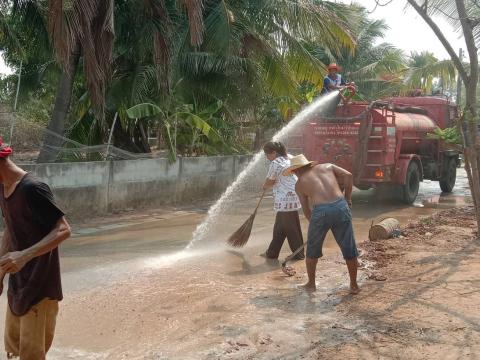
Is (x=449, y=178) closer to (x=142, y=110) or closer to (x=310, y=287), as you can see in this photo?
(x=142, y=110)

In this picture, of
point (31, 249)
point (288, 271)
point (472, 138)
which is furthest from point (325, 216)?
point (31, 249)

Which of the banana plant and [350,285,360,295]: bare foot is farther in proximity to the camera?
the banana plant

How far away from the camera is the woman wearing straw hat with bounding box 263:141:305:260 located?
7145 millimetres

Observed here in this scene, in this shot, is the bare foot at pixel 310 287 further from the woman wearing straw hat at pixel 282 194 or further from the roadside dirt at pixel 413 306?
the woman wearing straw hat at pixel 282 194

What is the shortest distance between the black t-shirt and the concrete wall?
6.48m

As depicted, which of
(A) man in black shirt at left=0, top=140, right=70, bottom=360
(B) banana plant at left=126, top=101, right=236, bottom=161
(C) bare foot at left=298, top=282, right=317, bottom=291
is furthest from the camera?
(B) banana plant at left=126, top=101, right=236, bottom=161

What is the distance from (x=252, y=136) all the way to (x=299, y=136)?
275 inches

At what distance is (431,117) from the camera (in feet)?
49.2

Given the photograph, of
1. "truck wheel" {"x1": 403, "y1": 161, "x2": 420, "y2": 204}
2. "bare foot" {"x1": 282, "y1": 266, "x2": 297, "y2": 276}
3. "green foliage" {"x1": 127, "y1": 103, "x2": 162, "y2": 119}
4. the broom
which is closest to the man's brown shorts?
"bare foot" {"x1": 282, "y1": 266, "x2": 297, "y2": 276}

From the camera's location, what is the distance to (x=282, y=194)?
23.5 ft

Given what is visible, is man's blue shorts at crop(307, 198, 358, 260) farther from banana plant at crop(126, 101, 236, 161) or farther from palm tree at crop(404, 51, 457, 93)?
palm tree at crop(404, 51, 457, 93)

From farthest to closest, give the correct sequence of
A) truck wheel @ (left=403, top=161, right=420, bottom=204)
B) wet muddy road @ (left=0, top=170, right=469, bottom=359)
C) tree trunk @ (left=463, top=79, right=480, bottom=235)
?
1. truck wheel @ (left=403, top=161, right=420, bottom=204)
2. tree trunk @ (left=463, top=79, right=480, bottom=235)
3. wet muddy road @ (left=0, top=170, right=469, bottom=359)

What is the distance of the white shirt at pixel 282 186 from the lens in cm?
714

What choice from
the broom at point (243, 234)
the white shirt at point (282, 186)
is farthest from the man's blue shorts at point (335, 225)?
the broom at point (243, 234)
